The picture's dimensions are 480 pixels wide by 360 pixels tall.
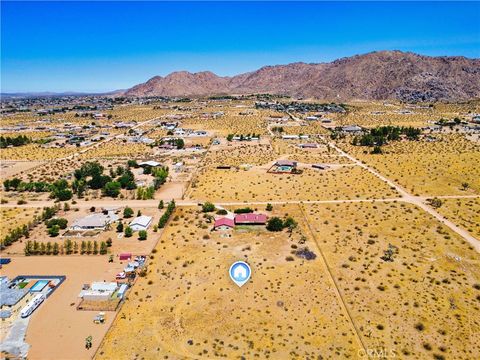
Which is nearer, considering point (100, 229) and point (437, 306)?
point (437, 306)

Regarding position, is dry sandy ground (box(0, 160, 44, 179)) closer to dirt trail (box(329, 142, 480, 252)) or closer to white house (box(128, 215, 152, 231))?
white house (box(128, 215, 152, 231))

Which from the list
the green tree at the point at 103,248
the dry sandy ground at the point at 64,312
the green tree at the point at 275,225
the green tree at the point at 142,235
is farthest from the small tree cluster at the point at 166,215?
the green tree at the point at 275,225

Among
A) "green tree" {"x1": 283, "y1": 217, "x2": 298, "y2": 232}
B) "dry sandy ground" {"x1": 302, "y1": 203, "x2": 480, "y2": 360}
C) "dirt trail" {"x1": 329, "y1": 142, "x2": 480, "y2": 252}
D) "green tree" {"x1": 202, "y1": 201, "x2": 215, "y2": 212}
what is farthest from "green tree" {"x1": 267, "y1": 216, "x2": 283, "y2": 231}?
"dirt trail" {"x1": 329, "y1": 142, "x2": 480, "y2": 252}

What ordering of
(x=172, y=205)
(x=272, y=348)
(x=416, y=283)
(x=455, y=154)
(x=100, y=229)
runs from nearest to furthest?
(x=272, y=348), (x=416, y=283), (x=100, y=229), (x=172, y=205), (x=455, y=154)

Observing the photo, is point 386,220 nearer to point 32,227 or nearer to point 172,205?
point 172,205

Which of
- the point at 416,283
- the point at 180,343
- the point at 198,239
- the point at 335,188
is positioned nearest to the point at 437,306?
the point at 416,283

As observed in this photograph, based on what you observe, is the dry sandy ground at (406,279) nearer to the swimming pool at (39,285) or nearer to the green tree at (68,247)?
the swimming pool at (39,285)

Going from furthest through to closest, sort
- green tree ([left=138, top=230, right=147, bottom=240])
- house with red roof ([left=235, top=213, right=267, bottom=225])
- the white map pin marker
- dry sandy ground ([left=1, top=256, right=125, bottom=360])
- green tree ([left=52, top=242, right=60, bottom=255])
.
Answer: house with red roof ([left=235, top=213, right=267, bottom=225])
green tree ([left=138, top=230, right=147, bottom=240])
green tree ([left=52, top=242, right=60, bottom=255])
the white map pin marker
dry sandy ground ([left=1, top=256, right=125, bottom=360])
